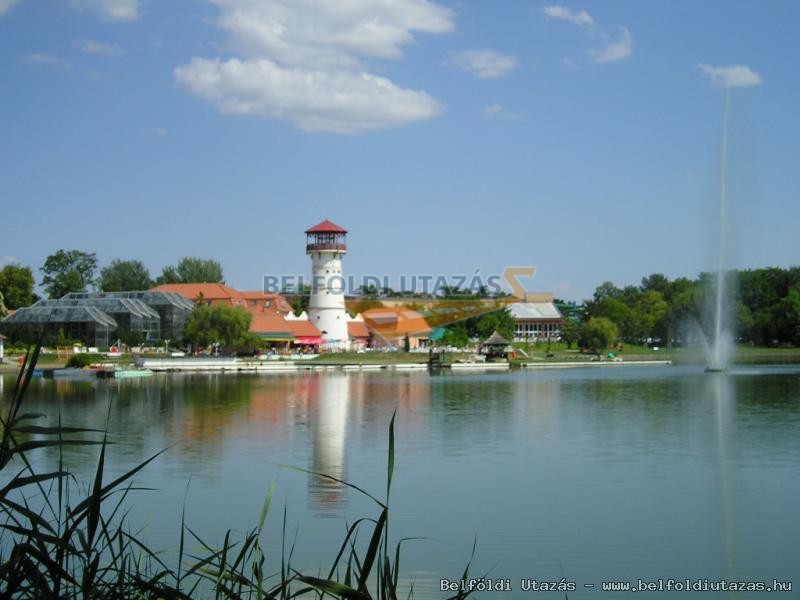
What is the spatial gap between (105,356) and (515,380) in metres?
21.6

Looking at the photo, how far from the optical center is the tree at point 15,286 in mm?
62094

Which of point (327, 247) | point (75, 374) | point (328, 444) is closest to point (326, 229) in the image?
point (327, 247)

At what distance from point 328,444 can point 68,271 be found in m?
68.4

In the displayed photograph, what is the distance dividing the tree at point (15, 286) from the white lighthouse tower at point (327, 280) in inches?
744

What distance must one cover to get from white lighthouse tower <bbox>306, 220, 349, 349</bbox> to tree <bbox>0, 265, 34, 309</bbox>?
18899mm

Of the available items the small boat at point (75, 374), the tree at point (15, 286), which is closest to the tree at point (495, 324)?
the tree at point (15, 286)

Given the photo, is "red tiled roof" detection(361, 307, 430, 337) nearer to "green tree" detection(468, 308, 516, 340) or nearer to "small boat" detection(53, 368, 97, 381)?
"green tree" detection(468, 308, 516, 340)

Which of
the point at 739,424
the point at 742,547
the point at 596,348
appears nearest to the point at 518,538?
the point at 742,547

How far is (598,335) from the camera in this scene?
66125 mm

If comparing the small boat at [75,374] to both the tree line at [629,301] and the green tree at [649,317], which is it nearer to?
the tree line at [629,301]

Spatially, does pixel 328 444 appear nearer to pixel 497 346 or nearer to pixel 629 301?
pixel 497 346

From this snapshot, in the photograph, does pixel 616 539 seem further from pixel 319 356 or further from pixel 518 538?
pixel 319 356

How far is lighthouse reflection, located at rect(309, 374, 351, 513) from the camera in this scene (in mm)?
11988

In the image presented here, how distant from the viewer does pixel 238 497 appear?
1188 cm
